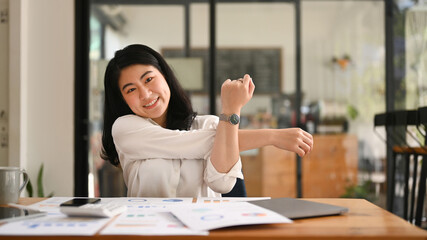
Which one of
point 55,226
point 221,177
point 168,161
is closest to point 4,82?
point 168,161

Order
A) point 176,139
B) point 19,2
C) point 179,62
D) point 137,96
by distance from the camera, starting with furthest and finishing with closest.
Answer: point 179,62 → point 19,2 → point 137,96 → point 176,139

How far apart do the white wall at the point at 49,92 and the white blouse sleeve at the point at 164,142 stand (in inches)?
88.1

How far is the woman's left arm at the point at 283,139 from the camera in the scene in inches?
52.2

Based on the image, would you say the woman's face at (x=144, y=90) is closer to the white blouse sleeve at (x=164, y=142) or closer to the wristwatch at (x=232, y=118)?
the white blouse sleeve at (x=164, y=142)

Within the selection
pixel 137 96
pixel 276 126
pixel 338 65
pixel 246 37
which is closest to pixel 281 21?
pixel 246 37

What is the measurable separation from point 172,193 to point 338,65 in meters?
2.98

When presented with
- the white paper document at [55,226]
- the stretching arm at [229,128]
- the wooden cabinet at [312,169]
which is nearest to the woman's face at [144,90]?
the stretching arm at [229,128]

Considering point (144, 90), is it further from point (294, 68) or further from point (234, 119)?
point (294, 68)

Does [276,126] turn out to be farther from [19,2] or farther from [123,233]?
[123,233]

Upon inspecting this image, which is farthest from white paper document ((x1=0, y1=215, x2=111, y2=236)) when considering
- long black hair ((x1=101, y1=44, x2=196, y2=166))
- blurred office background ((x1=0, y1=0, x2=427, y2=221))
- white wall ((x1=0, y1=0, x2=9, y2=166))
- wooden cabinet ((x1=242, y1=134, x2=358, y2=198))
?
wooden cabinet ((x1=242, y1=134, x2=358, y2=198))

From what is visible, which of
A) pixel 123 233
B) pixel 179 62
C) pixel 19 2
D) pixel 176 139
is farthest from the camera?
pixel 179 62

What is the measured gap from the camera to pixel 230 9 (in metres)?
4.05

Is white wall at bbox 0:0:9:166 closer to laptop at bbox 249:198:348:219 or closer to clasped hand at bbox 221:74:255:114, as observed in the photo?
clasped hand at bbox 221:74:255:114

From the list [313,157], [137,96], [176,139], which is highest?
[137,96]
